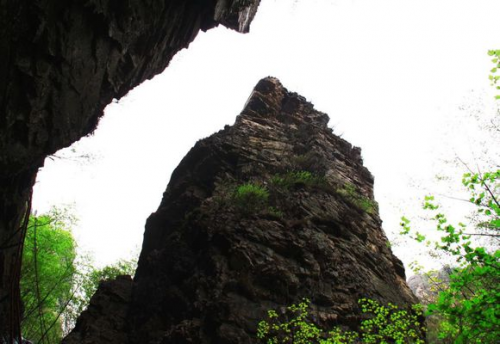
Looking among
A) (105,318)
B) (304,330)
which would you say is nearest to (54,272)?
(105,318)

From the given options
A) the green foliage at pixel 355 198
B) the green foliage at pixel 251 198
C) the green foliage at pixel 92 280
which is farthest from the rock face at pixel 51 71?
the green foliage at pixel 92 280

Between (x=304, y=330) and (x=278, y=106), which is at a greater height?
(x=278, y=106)

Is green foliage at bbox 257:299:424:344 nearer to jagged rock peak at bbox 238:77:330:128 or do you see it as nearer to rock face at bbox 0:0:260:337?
rock face at bbox 0:0:260:337

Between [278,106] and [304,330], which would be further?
[278,106]

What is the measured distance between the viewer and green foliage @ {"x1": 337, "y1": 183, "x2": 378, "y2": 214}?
39.7 ft

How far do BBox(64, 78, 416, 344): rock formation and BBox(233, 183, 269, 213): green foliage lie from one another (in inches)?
1.4

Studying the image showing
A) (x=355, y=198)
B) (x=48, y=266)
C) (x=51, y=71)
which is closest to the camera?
(x=51, y=71)

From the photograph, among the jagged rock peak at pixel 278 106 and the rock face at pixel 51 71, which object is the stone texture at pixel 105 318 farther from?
the jagged rock peak at pixel 278 106

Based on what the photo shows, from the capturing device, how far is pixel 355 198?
1243 cm

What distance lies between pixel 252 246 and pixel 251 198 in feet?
6.61

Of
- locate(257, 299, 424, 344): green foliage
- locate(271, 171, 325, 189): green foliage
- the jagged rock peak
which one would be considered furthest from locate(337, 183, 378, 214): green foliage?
locate(257, 299, 424, 344): green foliage

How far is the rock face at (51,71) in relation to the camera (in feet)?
11.9

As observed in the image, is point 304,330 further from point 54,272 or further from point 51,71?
point 54,272

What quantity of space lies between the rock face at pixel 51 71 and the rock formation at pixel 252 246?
384cm
